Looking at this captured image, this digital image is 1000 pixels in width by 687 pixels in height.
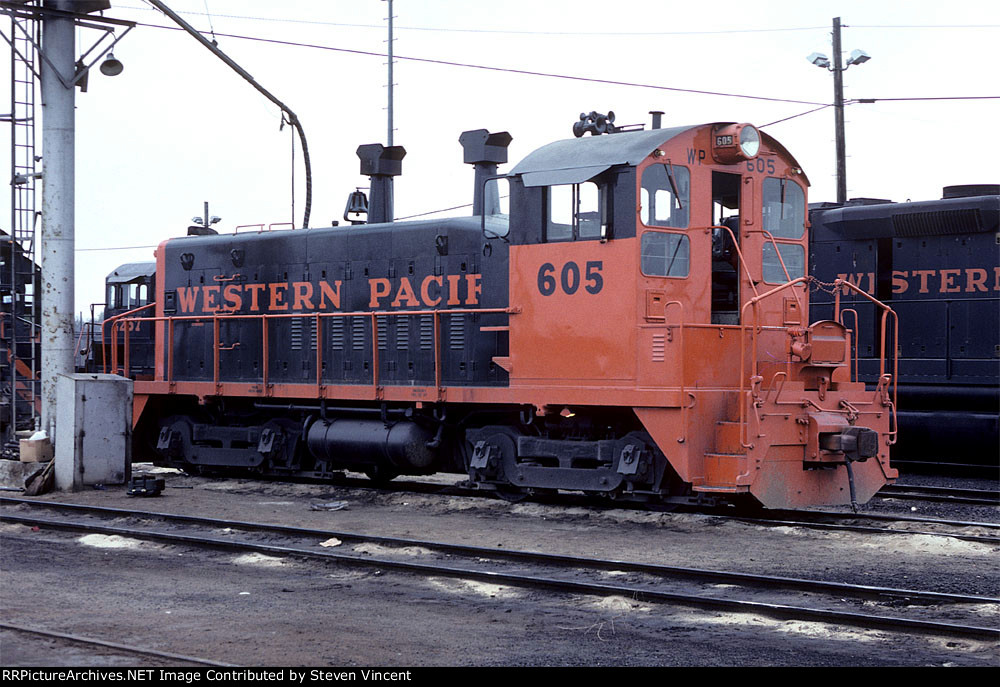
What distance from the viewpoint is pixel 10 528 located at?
38.3 ft

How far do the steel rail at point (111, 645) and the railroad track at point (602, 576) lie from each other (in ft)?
9.28

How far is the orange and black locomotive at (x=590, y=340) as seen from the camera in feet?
36.7

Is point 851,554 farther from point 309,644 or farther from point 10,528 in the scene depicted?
point 10,528

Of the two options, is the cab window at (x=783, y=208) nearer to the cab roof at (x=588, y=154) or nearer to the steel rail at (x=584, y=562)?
the cab roof at (x=588, y=154)

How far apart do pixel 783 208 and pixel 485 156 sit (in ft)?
11.2

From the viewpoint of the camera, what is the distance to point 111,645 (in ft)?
21.4

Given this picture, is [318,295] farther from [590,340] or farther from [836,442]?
[836,442]

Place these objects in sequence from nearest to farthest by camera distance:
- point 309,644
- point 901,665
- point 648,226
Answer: point 901,665, point 309,644, point 648,226

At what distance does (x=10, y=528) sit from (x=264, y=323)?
172 inches

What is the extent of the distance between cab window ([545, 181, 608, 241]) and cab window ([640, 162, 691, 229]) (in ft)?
1.31

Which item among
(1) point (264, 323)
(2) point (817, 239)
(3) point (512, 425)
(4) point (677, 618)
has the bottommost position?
(4) point (677, 618)

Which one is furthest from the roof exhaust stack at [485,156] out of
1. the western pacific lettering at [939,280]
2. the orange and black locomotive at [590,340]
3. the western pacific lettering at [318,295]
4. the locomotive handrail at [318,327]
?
the western pacific lettering at [939,280]

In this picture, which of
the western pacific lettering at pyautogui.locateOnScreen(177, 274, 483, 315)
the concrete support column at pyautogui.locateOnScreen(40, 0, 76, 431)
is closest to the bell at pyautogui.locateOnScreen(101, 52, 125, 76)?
the concrete support column at pyautogui.locateOnScreen(40, 0, 76, 431)

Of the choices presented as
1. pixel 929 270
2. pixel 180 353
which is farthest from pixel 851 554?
pixel 180 353
